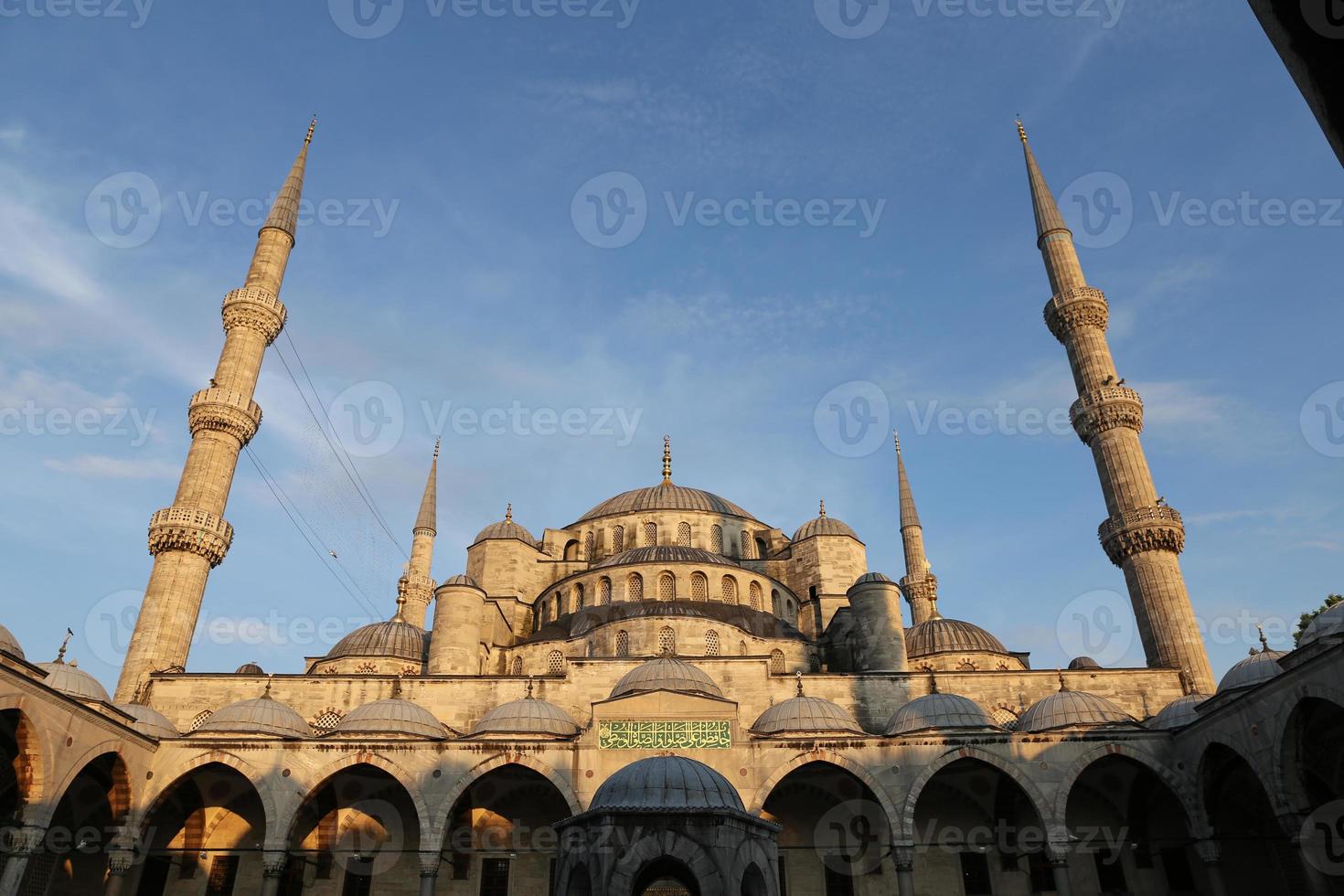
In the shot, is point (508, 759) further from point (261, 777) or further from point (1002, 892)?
point (1002, 892)

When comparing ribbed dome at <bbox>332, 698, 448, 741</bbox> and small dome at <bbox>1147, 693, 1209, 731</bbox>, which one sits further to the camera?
ribbed dome at <bbox>332, 698, 448, 741</bbox>

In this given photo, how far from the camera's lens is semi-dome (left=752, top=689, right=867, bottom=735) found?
19.6 metres

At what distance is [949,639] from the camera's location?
1067 inches

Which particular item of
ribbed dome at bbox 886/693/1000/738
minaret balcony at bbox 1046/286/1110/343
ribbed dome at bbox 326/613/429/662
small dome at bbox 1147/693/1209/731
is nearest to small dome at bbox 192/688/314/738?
ribbed dome at bbox 326/613/429/662

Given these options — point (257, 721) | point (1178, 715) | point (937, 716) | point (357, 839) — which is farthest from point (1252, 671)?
point (257, 721)

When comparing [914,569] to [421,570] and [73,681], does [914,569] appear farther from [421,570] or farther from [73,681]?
[73,681]

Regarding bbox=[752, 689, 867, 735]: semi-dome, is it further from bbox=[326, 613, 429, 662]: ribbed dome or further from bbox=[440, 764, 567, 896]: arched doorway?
bbox=[326, 613, 429, 662]: ribbed dome

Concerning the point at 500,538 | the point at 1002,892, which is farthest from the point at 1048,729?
the point at 500,538

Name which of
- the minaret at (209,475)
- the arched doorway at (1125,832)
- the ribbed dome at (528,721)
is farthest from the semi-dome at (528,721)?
the arched doorway at (1125,832)

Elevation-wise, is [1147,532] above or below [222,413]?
below

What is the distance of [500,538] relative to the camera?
3192cm

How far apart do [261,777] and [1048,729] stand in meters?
16.8

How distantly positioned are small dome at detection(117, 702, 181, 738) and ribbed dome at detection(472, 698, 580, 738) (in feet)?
21.9

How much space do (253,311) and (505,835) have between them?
1832 cm
